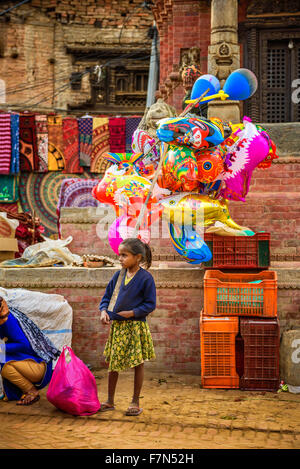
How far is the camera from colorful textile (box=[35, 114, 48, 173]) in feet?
46.4

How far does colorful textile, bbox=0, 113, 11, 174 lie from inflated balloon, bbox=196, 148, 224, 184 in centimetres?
880

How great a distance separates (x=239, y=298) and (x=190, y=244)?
680 millimetres

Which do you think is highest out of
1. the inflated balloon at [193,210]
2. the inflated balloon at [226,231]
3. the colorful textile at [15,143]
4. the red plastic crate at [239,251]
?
the colorful textile at [15,143]

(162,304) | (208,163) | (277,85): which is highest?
(277,85)

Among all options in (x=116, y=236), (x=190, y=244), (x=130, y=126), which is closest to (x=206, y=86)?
(x=190, y=244)

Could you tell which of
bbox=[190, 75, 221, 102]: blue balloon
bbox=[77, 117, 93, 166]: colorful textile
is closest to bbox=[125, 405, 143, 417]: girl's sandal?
bbox=[190, 75, 221, 102]: blue balloon

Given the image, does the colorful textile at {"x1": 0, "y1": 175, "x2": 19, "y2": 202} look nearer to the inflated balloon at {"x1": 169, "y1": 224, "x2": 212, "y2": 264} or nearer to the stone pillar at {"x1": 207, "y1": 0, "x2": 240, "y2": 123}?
the stone pillar at {"x1": 207, "y1": 0, "x2": 240, "y2": 123}

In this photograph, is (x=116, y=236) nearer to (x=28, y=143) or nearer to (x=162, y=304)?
(x=162, y=304)

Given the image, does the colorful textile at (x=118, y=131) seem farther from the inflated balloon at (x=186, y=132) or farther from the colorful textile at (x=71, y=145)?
the inflated balloon at (x=186, y=132)

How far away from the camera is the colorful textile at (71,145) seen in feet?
46.2

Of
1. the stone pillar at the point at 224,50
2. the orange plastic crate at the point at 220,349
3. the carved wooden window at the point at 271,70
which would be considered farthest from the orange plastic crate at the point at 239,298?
the carved wooden window at the point at 271,70

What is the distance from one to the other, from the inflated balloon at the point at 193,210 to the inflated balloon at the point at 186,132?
54 centimetres

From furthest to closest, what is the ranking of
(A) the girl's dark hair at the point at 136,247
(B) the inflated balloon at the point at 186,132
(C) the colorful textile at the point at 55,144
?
(C) the colorful textile at the point at 55,144 → (B) the inflated balloon at the point at 186,132 → (A) the girl's dark hair at the point at 136,247

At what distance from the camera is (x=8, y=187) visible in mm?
14484
